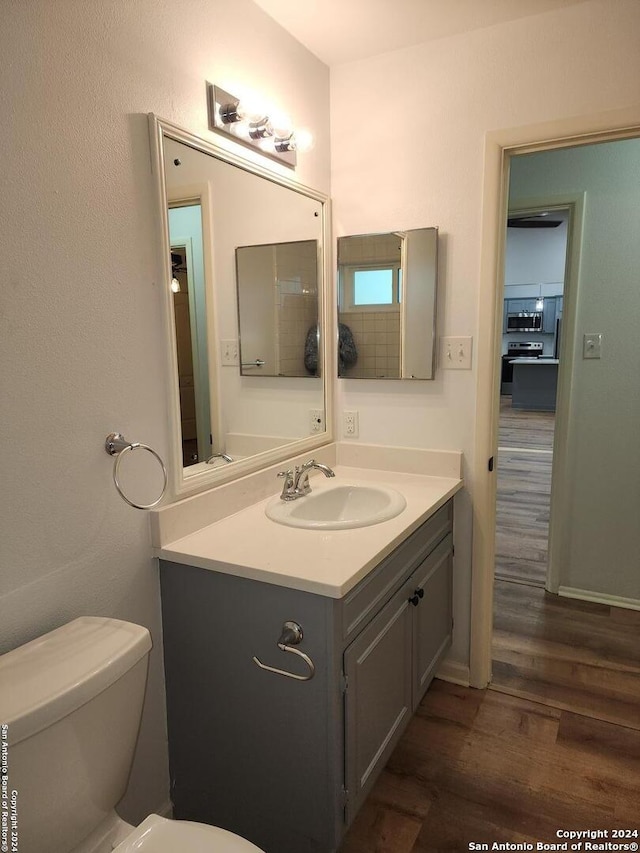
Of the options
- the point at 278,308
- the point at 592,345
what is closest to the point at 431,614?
the point at 278,308

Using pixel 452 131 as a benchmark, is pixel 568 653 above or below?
below

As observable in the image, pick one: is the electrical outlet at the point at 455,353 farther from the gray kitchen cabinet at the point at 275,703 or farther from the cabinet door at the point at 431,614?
the gray kitchen cabinet at the point at 275,703

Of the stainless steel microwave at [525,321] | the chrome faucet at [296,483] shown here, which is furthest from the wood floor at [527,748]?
the stainless steel microwave at [525,321]

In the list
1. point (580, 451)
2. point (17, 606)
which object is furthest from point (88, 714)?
point (580, 451)

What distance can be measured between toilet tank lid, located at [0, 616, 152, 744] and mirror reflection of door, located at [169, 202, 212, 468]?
0.53 metres

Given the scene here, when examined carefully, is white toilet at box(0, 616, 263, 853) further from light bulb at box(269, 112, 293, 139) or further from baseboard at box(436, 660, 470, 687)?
light bulb at box(269, 112, 293, 139)

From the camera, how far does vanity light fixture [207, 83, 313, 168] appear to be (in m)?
1.60

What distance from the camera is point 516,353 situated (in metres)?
10.3

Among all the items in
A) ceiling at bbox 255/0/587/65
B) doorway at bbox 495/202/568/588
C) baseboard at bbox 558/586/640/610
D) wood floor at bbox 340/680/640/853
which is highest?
ceiling at bbox 255/0/587/65

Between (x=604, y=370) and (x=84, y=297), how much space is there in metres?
2.43

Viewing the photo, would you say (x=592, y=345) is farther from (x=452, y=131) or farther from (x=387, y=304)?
(x=452, y=131)

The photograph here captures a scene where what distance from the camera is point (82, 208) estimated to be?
1.24 m

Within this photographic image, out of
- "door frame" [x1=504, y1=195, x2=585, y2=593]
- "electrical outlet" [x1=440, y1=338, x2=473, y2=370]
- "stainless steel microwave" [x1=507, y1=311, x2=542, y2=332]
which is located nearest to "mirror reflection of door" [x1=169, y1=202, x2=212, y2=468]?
"electrical outlet" [x1=440, y1=338, x2=473, y2=370]

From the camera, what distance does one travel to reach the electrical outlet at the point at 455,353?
2066 mm
